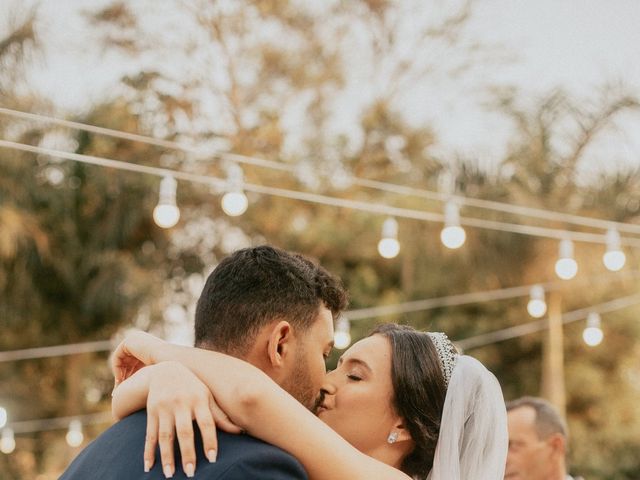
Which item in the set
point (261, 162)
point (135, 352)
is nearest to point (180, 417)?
point (135, 352)

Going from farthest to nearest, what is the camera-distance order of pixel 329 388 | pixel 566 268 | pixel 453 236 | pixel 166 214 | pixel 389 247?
pixel 389 247 < pixel 566 268 < pixel 453 236 < pixel 166 214 < pixel 329 388

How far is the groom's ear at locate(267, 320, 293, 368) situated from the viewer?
65.0 inches

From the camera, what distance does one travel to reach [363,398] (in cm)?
209

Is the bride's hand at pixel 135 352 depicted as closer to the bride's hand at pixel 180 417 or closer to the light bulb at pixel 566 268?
the bride's hand at pixel 180 417

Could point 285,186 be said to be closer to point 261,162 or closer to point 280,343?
point 261,162

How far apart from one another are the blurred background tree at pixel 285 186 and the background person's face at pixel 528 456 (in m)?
7.13

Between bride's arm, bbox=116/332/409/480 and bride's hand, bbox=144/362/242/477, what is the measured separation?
2cm

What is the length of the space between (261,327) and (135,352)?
0.37 metres

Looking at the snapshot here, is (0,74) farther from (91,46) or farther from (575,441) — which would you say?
(575,441)

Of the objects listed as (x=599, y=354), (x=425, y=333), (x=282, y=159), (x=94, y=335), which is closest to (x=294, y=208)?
(x=282, y=159)

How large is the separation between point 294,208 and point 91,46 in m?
3.86

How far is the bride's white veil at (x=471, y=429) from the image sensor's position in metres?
2.21

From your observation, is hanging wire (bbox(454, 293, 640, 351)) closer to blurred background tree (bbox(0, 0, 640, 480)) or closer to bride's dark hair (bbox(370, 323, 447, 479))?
blurred background tree (bbox(0, 0, 640, 480))

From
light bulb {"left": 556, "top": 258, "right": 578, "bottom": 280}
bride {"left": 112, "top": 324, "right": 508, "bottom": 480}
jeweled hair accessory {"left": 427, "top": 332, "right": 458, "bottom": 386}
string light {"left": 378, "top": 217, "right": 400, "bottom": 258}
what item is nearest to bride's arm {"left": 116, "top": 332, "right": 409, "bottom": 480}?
bride {"left": 112, "top": 324, "right": 508, "bottom": 480}
